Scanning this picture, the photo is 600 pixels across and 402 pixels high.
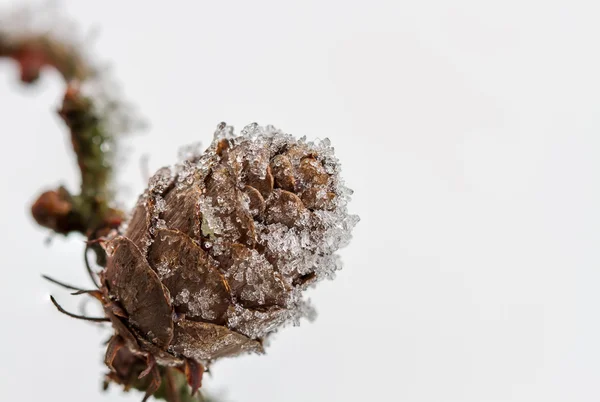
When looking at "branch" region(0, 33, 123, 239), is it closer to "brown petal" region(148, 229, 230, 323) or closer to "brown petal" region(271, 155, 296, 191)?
"brown petal" region(148, 229, 230, 323)

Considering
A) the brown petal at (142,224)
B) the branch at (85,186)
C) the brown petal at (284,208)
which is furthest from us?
the branch at (85,186)

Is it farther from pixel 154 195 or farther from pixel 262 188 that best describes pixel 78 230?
pixel 262 188

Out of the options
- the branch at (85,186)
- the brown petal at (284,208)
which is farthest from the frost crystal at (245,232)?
the branch at (85,186)

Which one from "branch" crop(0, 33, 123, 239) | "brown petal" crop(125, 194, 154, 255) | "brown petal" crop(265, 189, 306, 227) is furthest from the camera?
"branch" crop(0, 33, 123, 239)

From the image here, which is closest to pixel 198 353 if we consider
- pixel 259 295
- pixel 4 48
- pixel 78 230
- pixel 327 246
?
pixel 259 295

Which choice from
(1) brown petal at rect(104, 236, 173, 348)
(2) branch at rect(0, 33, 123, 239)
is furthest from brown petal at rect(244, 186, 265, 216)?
(2) branch at rect(0, 33, 123, 239)

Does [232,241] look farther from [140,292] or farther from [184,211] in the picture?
[140,292]

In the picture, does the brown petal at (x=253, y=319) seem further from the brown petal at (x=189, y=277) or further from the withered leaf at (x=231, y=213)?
the withered leaf at (x=231, y=213)
